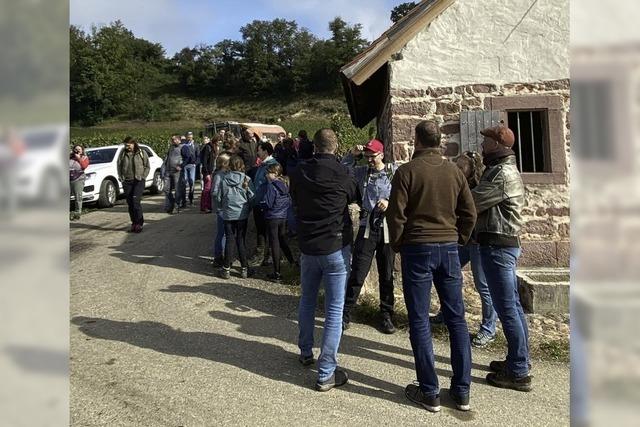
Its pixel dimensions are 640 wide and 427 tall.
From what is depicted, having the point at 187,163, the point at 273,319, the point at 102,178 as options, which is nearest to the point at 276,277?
the point at 273,319

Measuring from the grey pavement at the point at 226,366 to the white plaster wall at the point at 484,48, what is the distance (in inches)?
140

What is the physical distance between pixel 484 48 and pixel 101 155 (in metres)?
9.65

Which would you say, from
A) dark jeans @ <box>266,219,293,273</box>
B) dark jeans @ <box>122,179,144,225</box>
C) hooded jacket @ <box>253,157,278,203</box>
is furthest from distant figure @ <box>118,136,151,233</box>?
dark jeans @ <box>266,219,293,273</box>

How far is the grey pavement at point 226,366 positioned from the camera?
136 inches

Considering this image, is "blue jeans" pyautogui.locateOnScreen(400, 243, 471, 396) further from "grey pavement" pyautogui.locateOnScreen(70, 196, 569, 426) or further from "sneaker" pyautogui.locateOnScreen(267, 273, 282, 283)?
"sneaker" pyautogui.locateOnScreen(267, 273, 282, 283)

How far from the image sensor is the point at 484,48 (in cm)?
695

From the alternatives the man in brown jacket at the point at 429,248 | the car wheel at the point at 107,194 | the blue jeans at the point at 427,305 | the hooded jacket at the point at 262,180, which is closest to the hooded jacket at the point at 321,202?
the man in brown jacket at the point at 429,248

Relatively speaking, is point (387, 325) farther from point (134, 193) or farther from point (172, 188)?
point (172, 188)

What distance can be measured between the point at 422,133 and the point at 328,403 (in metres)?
2.02

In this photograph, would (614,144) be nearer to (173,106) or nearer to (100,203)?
(100,203)

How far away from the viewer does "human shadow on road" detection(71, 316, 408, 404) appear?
12.9 feet

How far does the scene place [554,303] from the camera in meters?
5.66

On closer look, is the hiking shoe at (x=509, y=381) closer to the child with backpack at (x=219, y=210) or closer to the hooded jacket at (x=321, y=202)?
the hooded jacket at (x=321, y=202)

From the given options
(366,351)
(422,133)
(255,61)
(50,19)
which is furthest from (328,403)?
(255,61)
